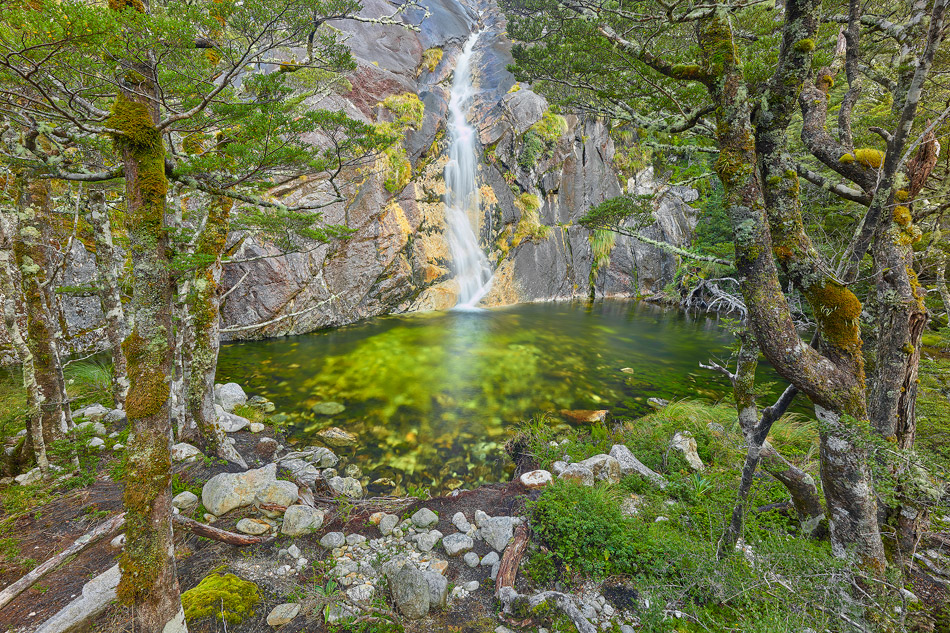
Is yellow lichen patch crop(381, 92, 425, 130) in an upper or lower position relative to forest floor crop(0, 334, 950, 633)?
upper

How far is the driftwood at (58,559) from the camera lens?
2.58 metres

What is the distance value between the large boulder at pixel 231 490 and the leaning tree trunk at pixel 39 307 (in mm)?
2165

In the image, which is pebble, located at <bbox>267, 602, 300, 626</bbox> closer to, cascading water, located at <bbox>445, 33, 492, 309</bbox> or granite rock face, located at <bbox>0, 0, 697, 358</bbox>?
granite rock face, located at <bbox>0, 0, 697, 358</bbox>

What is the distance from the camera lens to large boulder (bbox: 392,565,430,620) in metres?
2.92

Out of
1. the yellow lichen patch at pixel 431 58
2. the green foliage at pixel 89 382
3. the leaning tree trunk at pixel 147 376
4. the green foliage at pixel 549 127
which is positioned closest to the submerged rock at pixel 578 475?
the leaning tree trunk at pixel 147 376

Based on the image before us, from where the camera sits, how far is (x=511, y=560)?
139 inches

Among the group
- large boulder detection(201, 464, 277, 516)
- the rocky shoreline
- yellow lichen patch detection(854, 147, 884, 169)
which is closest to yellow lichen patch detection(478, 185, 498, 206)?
the rocky shoreline

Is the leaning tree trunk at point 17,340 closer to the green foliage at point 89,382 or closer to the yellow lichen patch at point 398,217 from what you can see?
the green foliage at point 89,382

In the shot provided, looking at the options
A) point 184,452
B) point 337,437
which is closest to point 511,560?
point 337,437

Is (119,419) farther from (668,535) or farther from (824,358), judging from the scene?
(824,358)

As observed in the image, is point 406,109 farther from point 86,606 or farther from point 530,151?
point 86,606

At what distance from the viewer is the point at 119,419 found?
226 inches

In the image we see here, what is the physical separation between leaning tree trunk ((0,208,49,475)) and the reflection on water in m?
3.20

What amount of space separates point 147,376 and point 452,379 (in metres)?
8.14
